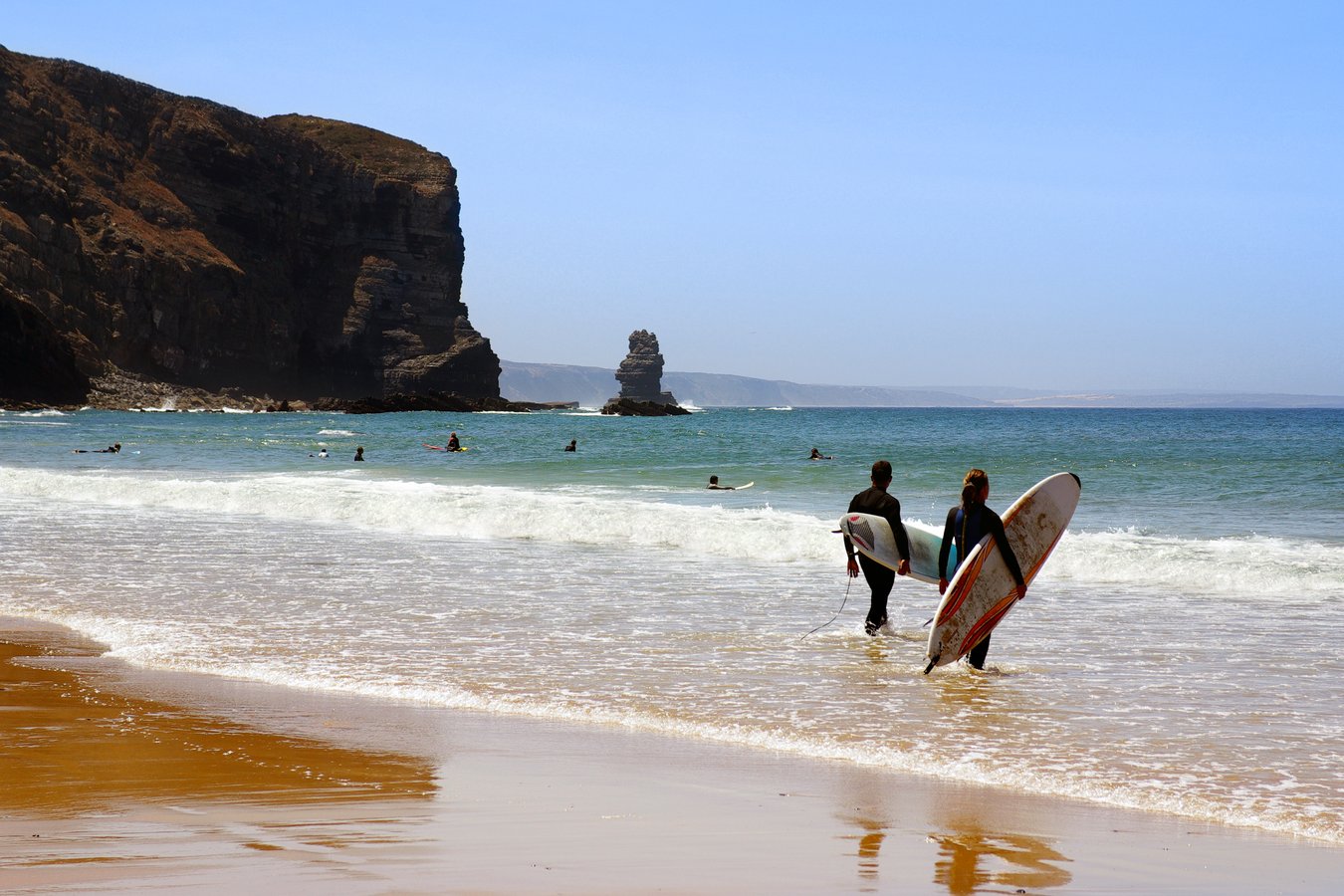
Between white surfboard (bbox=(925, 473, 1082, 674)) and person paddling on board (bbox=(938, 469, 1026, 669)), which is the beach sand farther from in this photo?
person paddling on board (bbox=(938, 469, 1026, 669))

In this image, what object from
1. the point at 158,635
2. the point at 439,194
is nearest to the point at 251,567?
the point at 158,635

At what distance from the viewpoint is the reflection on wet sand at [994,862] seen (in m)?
4.24

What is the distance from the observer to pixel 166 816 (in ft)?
15.7

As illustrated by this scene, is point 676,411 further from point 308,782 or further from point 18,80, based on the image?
point 308,782

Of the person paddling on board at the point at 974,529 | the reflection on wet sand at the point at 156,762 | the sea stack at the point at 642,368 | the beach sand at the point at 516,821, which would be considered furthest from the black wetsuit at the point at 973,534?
the sea stack at the point at 642,368

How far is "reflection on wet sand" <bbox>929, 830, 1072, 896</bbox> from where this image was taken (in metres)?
4.24

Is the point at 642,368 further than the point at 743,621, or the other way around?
the point at 642,368

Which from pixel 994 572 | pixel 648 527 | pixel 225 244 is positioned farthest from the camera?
pixel 225 244

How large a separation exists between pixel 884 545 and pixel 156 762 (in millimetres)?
6033

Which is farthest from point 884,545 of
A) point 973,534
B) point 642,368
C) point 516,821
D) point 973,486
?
point 642,368

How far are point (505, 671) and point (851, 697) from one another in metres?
2.33

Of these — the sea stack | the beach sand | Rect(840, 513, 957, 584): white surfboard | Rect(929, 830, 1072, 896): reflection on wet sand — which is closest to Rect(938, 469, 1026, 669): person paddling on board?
Rect(840, 513, 957, 584): white surfboard

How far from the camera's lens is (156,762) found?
5.70 metres

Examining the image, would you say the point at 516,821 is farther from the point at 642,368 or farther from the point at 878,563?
the point at 642,368
